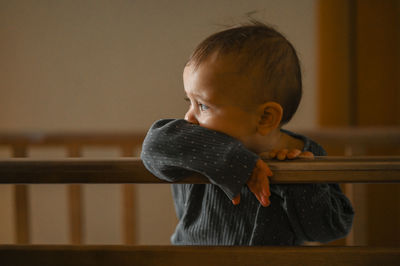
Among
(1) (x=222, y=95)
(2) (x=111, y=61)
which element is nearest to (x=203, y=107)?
(1) (x=222, y=95)

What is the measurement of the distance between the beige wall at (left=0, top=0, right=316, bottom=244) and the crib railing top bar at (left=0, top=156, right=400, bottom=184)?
1123mm

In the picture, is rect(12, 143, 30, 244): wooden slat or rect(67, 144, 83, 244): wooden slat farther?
rect(67, 144, 83, 244): wooden slat

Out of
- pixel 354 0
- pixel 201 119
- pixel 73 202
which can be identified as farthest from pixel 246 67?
pixel 354 0

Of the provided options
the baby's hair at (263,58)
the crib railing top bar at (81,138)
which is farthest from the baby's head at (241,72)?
the crib railing top bar at (81,138)

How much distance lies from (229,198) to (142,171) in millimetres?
191

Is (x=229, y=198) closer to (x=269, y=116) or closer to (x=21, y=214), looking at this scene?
(x=269, y=116)

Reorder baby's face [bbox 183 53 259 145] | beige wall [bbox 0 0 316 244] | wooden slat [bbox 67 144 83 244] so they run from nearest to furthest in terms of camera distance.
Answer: baby's face [bbox 183 53 259 145] → wooden slat [bbox 67 144 83 244] → beige wall [bbox 0 0 316 244]

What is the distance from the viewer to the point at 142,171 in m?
0.43

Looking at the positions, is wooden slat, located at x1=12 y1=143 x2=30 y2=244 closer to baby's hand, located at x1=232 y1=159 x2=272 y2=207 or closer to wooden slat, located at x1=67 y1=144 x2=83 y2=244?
wooden slat, located at x1=67 y1=144 x2=83 y2=244

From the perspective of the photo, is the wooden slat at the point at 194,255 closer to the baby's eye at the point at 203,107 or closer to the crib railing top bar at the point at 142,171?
the crib railing top bar at the point at 142,171

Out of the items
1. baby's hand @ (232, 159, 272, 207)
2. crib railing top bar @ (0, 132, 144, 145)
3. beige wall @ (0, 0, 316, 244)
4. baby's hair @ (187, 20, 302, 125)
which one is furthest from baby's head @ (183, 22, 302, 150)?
beige wall @ (0, 0, 316, 244)

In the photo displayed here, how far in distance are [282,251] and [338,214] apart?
0.19 metres

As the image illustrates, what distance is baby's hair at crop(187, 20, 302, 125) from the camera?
528mm

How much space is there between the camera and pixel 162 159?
17.3 inches
